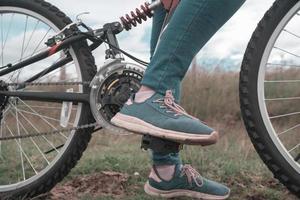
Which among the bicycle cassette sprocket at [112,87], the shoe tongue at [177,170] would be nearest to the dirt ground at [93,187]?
the shoe tongue at [177,170]

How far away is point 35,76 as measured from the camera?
3336 millimetres

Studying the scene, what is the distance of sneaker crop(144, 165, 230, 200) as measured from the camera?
122 inches

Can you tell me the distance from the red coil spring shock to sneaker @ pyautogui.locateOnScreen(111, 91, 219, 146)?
0.68 metres

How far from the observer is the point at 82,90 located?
3.13 metres

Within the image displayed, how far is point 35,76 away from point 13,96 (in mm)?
186

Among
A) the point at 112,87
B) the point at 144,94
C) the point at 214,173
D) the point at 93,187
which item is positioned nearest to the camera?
the point at 144,94

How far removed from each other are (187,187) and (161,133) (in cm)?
69

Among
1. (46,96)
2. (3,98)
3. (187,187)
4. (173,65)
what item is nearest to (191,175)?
(187,187)

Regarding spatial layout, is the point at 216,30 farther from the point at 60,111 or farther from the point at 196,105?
the point at 196,105


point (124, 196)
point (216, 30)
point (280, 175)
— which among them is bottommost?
point (124, 196)

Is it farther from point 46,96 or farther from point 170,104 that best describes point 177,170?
point 46,96

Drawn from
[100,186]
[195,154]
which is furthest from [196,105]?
[100,186]

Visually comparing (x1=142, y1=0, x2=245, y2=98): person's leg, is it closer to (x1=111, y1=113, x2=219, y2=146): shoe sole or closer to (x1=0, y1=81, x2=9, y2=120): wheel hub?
(x1=111, y1=113, x2=219, y2=146): shoe sole

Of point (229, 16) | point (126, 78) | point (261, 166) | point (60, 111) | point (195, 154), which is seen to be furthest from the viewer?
point (195, 154)
